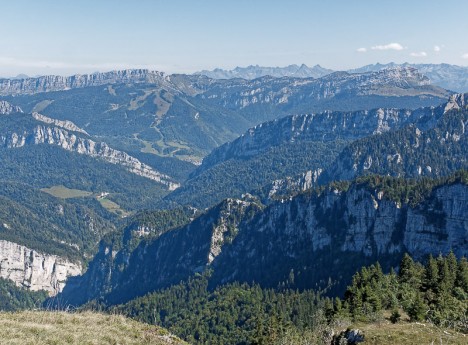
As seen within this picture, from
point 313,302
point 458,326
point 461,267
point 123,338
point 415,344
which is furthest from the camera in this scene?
point 313,302

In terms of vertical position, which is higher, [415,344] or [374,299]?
[415,344]

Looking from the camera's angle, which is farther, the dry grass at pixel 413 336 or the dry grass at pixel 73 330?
the dry grass at pixel 413 336

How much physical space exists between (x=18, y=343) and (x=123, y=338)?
34.4 ft

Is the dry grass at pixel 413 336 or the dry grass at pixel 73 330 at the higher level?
the dry grass at pixel 73 330

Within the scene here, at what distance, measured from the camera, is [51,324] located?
54.8 metres

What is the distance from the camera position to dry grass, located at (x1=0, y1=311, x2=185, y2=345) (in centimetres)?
4909

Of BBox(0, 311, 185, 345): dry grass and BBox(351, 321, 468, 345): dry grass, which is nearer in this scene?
BBox(0, 311, 185, 345): dry grass

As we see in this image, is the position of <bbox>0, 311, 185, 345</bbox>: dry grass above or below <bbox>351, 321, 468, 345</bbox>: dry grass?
above

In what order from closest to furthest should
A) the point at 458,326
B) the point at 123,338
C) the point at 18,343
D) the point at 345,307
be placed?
the point at 18,343
the point at 123,338
the point at 458,326
the point at 345,307

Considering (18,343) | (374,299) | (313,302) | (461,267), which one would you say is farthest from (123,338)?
(313,302)

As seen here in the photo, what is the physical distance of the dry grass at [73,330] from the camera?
161 ft

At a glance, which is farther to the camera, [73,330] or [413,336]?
[413,336]

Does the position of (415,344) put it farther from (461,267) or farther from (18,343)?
(461,267)

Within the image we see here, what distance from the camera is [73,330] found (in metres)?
53.3
